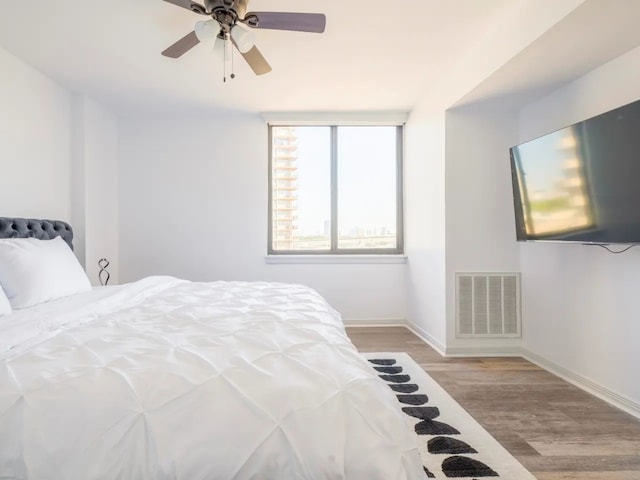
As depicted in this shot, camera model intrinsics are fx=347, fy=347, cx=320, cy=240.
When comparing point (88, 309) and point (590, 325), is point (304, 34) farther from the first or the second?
point (590, 325)

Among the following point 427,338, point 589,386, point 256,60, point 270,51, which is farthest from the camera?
point 427,338

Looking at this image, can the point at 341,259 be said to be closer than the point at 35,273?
No

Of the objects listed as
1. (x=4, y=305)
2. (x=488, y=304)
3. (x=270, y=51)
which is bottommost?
(x=488, y=304)

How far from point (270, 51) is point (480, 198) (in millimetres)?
2104

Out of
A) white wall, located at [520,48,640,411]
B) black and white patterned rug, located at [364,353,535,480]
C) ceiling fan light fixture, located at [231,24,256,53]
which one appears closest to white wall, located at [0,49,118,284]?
A: ceiling fan light fixture, located at [231,24,256,53]

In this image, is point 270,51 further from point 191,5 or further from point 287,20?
point 191,5

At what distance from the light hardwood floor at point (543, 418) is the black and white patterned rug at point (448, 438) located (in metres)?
0.08

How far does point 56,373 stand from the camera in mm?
939

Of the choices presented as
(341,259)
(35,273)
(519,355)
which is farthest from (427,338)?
(35,273)

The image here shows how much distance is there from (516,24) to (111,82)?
3141 millimetres

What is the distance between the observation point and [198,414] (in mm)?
826

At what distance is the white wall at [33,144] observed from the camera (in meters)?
2.55

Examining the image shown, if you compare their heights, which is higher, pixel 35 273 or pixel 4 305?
pixel 35 273

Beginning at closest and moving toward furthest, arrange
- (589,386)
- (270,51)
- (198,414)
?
1. (198,414)
2. (589,386)
3. (270,51)
